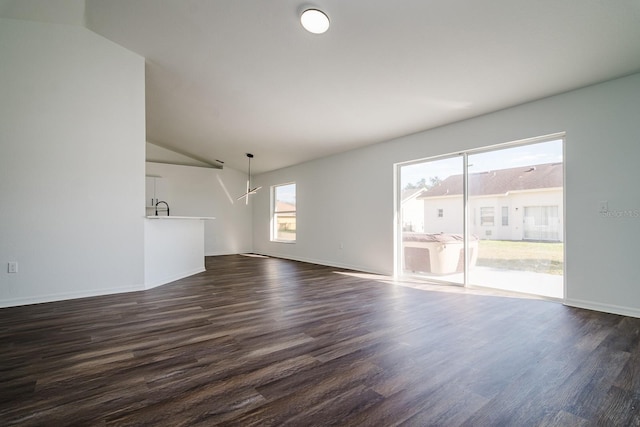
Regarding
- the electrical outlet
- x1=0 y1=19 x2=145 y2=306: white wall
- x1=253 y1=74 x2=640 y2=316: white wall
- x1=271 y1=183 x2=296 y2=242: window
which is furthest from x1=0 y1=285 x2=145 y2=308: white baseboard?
the electrical outlet

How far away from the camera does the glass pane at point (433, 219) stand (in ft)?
15.0

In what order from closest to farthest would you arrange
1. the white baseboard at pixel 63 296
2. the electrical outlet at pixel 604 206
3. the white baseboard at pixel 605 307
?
the white baseboard at pixel 605 307, the electrical outlet at pixel 604 206, the white baseboard at pixel 63 296

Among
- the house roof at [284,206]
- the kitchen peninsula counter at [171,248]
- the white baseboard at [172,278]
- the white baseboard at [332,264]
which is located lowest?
the white baseboard at [332,264]

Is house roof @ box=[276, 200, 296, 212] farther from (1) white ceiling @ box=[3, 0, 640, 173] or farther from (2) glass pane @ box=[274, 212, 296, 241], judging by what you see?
(1) white ceiling @ box=[3, 0, 640, 173]

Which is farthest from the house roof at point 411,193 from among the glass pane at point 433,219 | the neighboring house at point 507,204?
the neighboring house at point 507,204

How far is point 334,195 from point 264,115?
2.36 m

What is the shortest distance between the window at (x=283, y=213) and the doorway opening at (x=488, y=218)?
11.2ft

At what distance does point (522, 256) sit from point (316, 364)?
3.34 m

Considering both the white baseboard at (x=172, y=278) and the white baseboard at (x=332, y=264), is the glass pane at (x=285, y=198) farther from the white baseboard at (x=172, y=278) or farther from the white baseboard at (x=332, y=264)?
the white baseboard at (x=172, y=278)

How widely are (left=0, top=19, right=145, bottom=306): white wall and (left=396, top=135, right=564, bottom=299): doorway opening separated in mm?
4268

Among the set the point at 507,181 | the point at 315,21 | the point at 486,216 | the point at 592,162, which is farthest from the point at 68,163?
the point at 592,162

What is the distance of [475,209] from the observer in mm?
4348

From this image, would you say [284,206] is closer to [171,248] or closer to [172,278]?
[171,248]

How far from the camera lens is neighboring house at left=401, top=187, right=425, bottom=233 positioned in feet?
16.6
